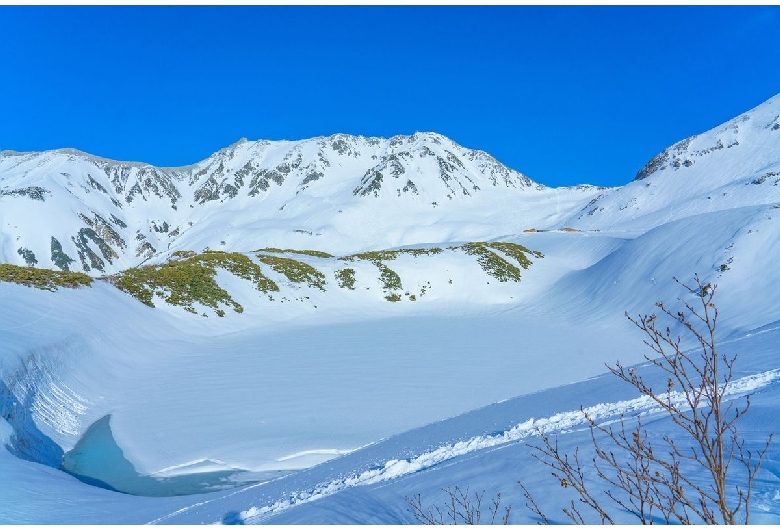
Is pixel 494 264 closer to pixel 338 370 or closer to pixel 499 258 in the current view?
pixel 499 258

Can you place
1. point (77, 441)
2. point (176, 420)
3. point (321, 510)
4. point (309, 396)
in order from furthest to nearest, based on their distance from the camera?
point (309, 396), point (176, 420), point (77, 441), point (321, 510)

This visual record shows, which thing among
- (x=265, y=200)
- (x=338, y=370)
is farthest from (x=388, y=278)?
(x=265, y=200)

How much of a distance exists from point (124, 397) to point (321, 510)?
30.5 feet

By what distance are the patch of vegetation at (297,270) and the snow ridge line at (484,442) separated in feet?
69.6

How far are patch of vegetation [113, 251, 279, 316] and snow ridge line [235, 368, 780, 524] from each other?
1690 cm

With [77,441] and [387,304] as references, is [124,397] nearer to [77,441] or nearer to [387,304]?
[77,441]

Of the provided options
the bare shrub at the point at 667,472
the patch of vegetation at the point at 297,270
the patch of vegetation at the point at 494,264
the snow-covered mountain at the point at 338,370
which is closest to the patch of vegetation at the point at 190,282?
the snow-covered mountain at the point at 338,370

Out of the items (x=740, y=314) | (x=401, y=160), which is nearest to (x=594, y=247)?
(x=740, y=314)

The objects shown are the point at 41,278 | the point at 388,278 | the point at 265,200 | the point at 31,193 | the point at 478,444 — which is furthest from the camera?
the point at 265,200

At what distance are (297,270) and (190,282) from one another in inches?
275

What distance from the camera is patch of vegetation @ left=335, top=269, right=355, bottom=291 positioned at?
2864 cm

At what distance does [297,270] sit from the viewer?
2889 centimetres

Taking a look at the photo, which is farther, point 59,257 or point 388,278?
point 59,257

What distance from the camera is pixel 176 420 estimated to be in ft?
34.3
